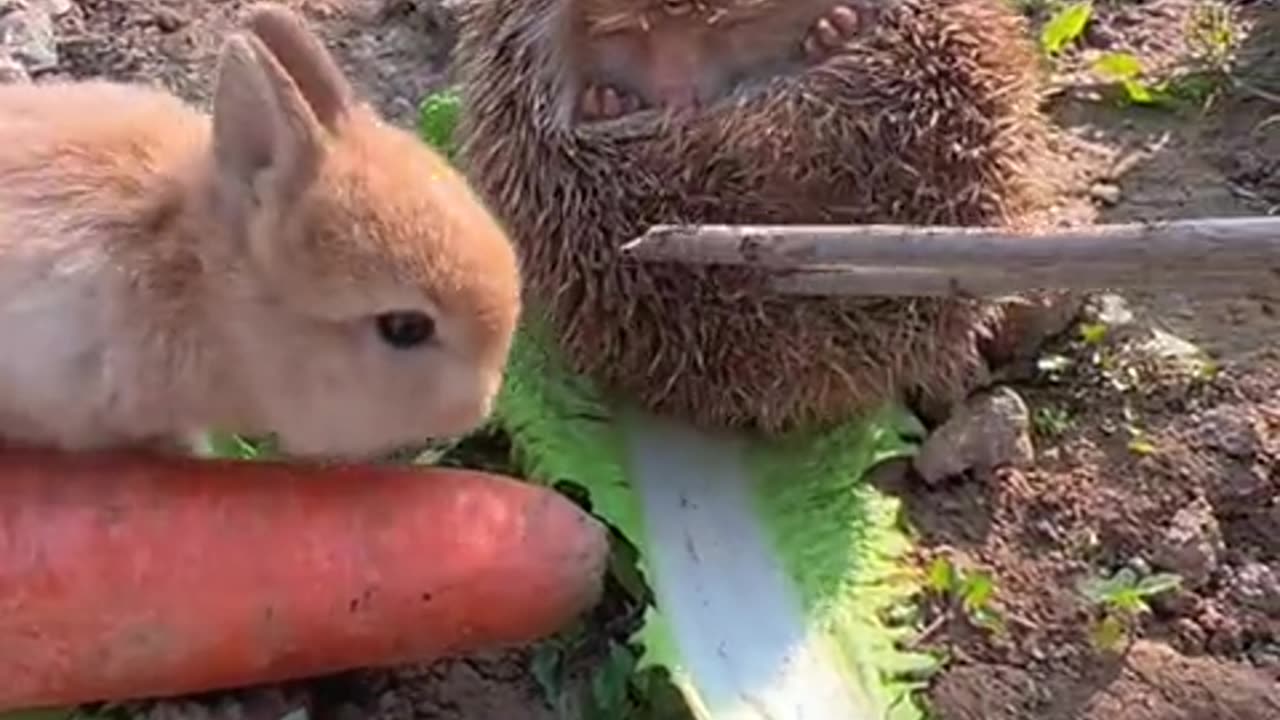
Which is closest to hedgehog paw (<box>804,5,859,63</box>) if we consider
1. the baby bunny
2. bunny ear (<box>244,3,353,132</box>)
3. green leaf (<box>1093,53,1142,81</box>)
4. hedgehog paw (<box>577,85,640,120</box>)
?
hedgehog paw (<box>577,85,640,120</box>)

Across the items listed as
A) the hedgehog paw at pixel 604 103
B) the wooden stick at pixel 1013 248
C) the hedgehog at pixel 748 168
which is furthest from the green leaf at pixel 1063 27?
the wooden stick at pixel 1013 248

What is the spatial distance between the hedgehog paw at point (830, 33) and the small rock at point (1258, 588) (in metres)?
0.70

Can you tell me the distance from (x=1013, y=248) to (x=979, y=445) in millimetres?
693

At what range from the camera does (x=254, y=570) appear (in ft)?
7.82

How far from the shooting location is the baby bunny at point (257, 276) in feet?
7.10

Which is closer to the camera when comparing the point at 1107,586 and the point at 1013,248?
the point at 1013,248

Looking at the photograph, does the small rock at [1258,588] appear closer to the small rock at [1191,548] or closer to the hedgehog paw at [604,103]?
the small rock at [1191,548]

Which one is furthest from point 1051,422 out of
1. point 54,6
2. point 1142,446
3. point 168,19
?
point 54,6

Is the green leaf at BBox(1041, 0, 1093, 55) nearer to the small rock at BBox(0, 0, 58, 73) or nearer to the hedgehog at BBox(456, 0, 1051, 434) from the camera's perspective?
the hedgehog at BBox(456, 0, 1051, 434)

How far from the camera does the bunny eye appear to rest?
2170 millimetres

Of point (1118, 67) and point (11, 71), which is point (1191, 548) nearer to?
point (1118, 67)

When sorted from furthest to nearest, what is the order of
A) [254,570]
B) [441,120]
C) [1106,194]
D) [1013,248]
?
[1106,194], [441,120], [254,570], [1013,248]

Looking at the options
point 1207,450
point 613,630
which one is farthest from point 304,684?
point 1207,450

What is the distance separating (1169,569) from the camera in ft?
8.32
